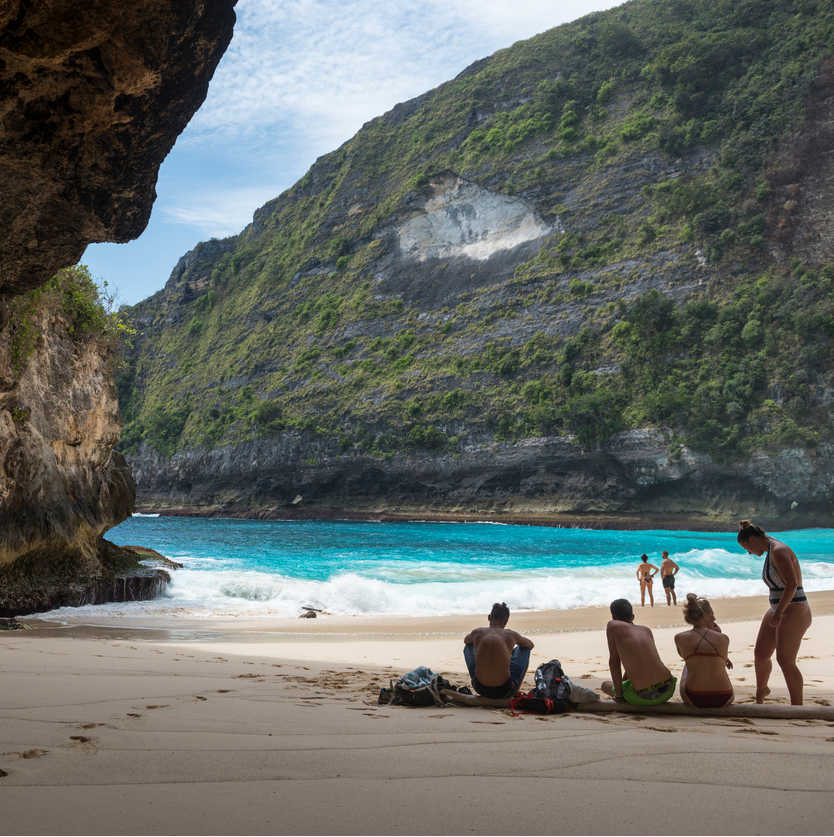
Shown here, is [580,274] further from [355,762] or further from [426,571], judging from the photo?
[355,762]

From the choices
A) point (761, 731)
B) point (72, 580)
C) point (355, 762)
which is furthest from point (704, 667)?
point (72, 580)

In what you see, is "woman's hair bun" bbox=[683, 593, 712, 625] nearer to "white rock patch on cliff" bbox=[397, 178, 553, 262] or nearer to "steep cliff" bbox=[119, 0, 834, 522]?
"steep cliff" bbox=[119, 0, 834, 522]

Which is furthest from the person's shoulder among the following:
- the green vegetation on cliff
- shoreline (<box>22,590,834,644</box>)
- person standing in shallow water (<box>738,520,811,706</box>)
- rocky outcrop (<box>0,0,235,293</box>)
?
the green vegetation on cliff

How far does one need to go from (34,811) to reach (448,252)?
222 ft

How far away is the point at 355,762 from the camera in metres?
3.10

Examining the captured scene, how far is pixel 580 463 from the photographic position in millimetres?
52688

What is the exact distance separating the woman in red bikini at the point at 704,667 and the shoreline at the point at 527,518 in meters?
44.2

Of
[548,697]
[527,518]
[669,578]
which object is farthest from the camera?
[527,518]

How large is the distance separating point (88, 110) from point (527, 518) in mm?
49725

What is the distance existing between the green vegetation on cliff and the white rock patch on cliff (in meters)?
1.15

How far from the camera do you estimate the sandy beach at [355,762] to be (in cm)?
231

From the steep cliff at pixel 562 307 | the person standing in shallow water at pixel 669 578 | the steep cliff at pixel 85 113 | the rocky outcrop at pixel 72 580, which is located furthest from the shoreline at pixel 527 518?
the steep cliff at pixel 85 113

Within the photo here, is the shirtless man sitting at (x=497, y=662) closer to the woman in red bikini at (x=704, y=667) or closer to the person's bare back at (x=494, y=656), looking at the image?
the person's bare back at (x=494, y=656)

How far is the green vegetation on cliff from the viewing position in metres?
48.5
